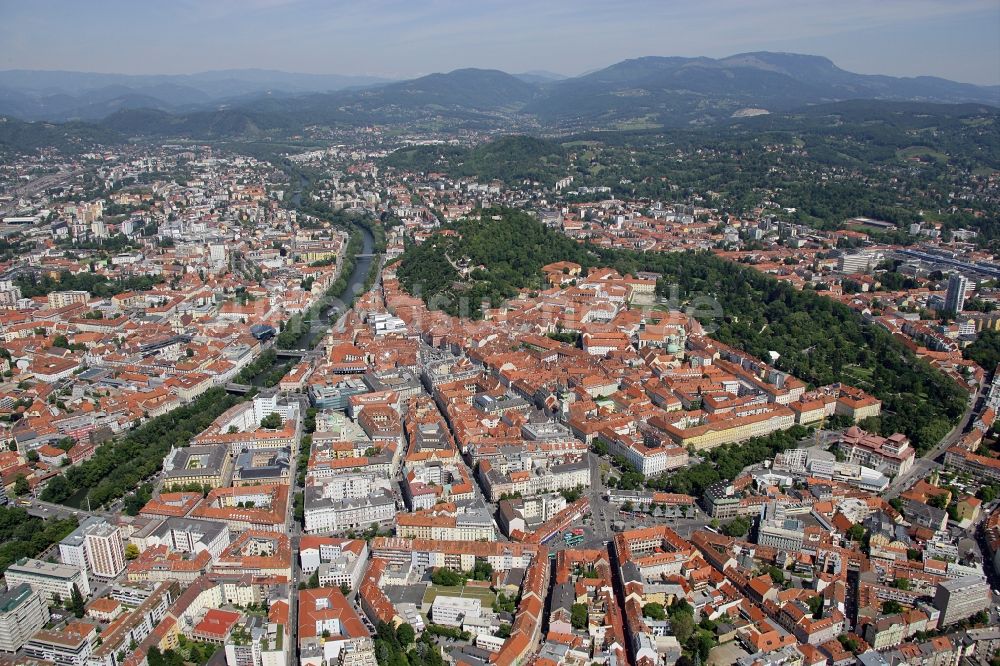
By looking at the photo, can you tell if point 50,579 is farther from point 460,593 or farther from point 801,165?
point 801,165

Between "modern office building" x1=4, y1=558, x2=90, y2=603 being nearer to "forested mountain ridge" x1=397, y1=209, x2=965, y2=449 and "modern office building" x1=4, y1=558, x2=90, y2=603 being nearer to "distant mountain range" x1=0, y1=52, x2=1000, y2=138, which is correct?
"forested mountain ridge" x1=397, y1=209, x2=965, y2=449

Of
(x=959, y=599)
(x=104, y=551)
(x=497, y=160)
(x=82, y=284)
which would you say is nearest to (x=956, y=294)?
(x=959, y=599)

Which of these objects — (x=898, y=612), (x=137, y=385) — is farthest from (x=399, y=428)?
(x=898, y=612)

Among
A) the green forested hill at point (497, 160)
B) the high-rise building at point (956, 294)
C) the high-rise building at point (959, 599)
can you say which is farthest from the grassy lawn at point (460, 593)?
the green forested hill at point (497, 160)

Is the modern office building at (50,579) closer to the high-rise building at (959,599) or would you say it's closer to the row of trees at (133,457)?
the row of trees at (133,457)

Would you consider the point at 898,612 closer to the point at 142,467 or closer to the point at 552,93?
the point at 142,467

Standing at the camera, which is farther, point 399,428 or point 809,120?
point 809,120
